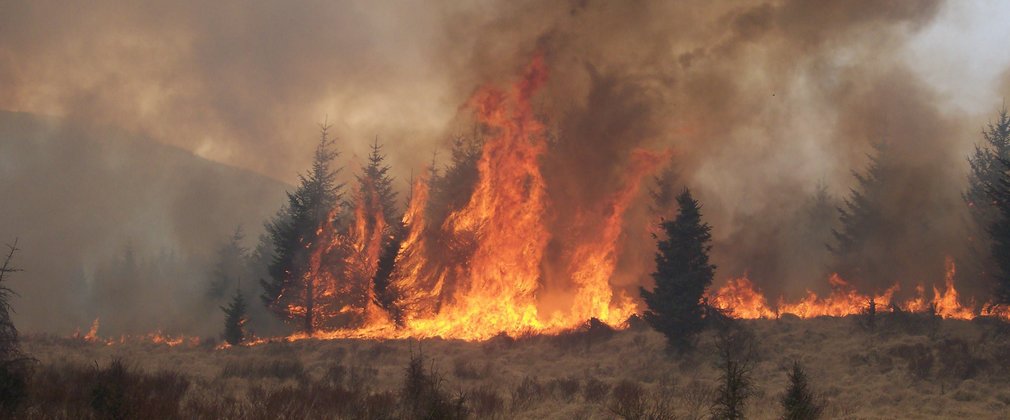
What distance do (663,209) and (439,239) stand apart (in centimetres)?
1826

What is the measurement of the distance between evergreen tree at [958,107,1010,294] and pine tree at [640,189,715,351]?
65.0ft

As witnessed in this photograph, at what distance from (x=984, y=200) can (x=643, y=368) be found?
3164cm

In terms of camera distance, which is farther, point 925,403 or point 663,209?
point 663,209

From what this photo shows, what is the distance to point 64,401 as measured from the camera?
12500 millimetres

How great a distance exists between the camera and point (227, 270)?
62.8 m

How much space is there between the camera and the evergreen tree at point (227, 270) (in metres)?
57.5

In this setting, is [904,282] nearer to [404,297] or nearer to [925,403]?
[925,403]

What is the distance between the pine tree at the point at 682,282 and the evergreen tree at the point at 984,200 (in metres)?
19.8

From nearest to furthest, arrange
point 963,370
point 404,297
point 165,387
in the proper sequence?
point 165,387
point 963,370
point 404,297

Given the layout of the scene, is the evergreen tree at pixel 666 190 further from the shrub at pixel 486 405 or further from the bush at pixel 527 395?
the shrub at pixel 486 405

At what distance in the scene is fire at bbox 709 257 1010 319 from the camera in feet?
112

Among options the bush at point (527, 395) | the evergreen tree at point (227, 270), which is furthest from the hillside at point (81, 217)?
the bush at point (527, 395)

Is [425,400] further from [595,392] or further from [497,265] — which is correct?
[497,265]

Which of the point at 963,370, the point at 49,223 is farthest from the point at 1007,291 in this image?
the point at 49,223
